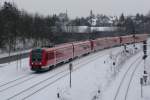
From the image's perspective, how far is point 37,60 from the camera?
4091cm

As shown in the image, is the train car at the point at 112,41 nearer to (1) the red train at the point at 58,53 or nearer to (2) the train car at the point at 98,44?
(2) the train car at the point at 98,44

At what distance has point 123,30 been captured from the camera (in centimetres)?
13325

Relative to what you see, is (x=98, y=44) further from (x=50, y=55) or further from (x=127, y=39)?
(x=50, y=55)

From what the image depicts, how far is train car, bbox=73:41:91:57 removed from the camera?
2192 inches

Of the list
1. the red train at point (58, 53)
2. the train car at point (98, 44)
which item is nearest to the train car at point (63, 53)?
the red train at point (58, 53)

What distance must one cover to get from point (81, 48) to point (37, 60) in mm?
18993

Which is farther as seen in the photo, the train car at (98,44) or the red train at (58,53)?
the train car at (98,44)

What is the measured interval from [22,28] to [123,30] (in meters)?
60.9

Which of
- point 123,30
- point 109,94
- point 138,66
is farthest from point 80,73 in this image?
point 123,30

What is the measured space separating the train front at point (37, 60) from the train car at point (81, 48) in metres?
14.0

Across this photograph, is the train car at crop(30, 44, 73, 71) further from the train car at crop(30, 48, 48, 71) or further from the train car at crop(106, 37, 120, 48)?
the train car at crop(106, 37, 120, 48)

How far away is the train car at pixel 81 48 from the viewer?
55.7 meters

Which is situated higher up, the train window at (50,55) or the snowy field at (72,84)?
the train window at (50,55)

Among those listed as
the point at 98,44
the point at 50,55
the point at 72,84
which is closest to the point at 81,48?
the point at 98,44
